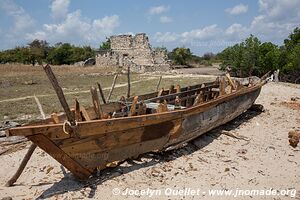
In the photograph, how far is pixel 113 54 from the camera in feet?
133

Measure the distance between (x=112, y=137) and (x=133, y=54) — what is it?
1410 inches

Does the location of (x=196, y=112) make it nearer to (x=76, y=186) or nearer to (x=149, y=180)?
(x=149, y=180)

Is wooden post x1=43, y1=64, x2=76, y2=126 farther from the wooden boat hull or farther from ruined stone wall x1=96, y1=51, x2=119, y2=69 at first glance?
ruined stone wall x1=96, y1=51, x2=119, y2=69

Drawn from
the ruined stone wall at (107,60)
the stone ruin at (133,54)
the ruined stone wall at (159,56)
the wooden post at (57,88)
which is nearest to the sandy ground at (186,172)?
the wooden post at (57,88)

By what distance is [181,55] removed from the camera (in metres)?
50.4

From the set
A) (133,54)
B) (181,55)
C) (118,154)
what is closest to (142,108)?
(118,154)

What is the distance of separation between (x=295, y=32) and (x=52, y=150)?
29361 mm

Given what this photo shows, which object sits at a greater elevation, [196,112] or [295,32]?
[295,32]

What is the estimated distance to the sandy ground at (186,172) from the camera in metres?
5.55

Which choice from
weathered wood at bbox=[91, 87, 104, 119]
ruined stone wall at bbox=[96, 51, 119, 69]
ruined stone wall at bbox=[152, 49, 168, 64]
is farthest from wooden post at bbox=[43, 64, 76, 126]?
ruined stone wall at bbox=[152, 49, 168, 64]

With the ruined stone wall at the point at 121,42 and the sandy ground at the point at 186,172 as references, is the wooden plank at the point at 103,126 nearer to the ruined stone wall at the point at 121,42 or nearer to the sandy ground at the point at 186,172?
the sandy ground at the point at 186,172

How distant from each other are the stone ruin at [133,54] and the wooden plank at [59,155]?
33.8 metres

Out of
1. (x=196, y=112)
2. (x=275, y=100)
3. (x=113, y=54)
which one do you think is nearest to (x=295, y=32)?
(x=275, y=100)

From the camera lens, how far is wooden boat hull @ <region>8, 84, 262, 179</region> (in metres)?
4.88
